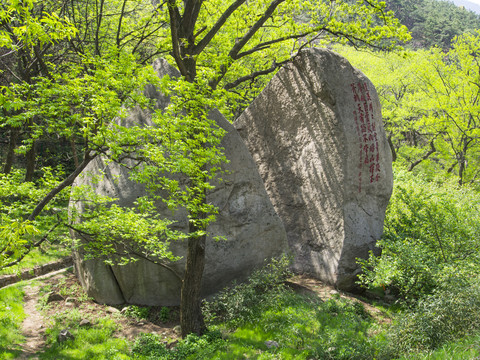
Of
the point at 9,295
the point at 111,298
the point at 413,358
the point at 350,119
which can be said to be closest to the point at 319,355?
the point at 413,358

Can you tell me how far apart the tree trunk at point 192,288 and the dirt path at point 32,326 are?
2.91 m

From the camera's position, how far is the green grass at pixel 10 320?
6.77m

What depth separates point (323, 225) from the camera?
10.2 m

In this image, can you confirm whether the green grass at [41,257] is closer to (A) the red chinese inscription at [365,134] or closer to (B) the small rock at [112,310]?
(B) the small rock at [112,310]

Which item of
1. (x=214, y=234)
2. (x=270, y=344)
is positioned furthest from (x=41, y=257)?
(x=270, y=344)

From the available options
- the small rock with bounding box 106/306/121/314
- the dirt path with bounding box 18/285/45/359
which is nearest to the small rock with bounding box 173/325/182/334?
the small rock with bounding box 106/306/121/314

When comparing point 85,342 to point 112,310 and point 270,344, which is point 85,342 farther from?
point 270,344

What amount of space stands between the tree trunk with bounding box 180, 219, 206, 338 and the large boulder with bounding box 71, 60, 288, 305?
1382 mm

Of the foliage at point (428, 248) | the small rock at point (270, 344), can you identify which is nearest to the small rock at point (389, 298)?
the foliage at point (428, 248)

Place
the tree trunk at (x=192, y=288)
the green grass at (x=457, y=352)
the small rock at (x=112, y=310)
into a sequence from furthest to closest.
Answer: the small rock at (x=112, y=310)
the tree trunk at (x=192, y=288)
the green grass at (x=457, y=352)

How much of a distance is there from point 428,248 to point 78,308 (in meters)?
8.55

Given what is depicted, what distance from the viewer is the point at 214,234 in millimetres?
9164

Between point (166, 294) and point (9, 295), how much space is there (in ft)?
12.4

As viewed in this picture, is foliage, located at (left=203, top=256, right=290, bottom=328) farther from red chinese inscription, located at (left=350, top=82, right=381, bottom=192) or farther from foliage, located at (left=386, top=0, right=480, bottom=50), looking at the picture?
foliage, located at (left=386, top=0, right=480, bottom=50)
